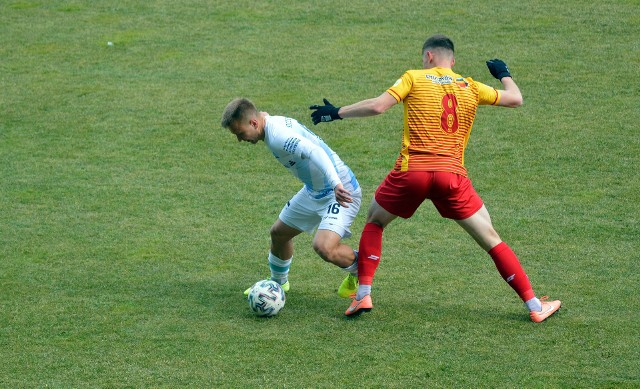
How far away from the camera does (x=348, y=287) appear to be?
27.1 feet

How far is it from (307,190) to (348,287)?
3.05 feet

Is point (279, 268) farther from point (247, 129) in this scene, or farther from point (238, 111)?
point (238, 111)

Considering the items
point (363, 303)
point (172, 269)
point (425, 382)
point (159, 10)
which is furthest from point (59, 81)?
point (425, 382)

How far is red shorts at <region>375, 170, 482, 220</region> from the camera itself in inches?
294

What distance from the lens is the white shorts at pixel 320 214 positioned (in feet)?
26.0

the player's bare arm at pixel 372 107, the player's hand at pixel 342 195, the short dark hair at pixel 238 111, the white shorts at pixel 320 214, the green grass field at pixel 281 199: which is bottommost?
the green grass field at pixel 281 199

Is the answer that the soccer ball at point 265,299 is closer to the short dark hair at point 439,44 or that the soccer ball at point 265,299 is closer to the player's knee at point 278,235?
the player's knee at point 278,235

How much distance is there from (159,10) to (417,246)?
922 centimetres

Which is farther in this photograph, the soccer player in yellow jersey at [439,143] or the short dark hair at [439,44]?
the short dark hair at [439,44]

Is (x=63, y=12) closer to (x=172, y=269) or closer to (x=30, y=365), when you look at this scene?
(x=172, y=269)

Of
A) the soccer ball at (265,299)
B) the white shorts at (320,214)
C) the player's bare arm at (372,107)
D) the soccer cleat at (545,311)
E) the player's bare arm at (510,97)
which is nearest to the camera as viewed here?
the player's bare arm at (372,107)

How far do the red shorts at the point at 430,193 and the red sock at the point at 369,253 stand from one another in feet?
0.84

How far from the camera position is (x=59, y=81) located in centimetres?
1459

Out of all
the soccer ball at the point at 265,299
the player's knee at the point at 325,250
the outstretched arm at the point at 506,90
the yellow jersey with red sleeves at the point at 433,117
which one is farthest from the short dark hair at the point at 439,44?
the soccer ball at the point at 265,299
